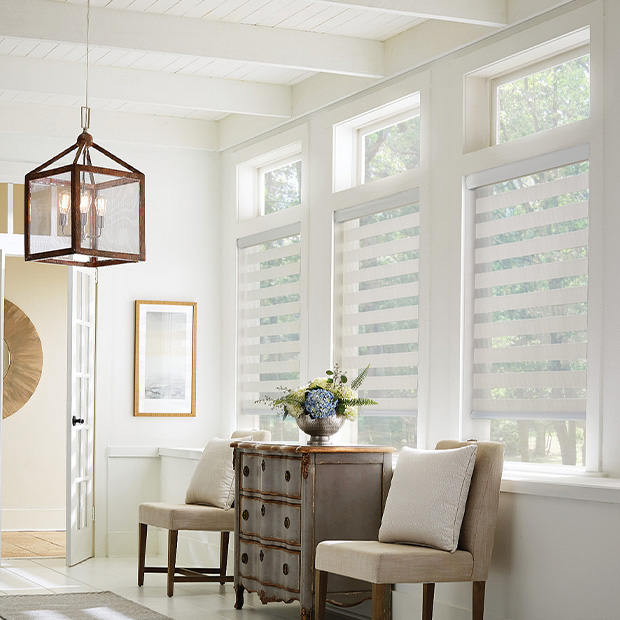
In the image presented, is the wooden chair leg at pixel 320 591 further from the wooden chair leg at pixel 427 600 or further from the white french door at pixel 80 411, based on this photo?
the white french door at pixel 80 411

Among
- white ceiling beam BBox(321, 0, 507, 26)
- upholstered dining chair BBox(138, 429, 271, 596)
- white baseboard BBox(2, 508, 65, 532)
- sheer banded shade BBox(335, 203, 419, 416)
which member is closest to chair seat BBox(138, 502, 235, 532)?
upholstered dining chair BBox(138, 429, 271, 596)

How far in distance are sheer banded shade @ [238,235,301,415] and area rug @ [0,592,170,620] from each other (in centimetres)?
174

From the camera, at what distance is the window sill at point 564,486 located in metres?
3.79

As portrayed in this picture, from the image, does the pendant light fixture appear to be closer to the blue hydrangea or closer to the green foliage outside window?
the blue hydrangea

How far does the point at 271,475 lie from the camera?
5227 millimetres

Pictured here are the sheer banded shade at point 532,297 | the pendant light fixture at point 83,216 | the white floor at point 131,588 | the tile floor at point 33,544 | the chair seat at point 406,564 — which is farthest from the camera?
the tile floor at point 33,544

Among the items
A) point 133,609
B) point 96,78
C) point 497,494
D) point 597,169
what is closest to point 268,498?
point 133,609

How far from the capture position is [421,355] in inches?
210

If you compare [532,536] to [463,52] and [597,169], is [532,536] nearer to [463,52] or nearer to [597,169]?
[597,169]

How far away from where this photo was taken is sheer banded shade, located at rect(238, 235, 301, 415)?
6750 millimetres

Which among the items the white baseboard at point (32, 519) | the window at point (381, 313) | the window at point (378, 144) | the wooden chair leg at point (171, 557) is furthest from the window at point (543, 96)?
the white baseboard at point (32, 519)

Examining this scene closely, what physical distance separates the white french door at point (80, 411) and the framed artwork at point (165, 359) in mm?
342

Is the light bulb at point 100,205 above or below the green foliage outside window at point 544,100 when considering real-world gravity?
below

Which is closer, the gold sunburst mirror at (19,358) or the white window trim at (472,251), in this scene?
the white window trim at (472,251)
